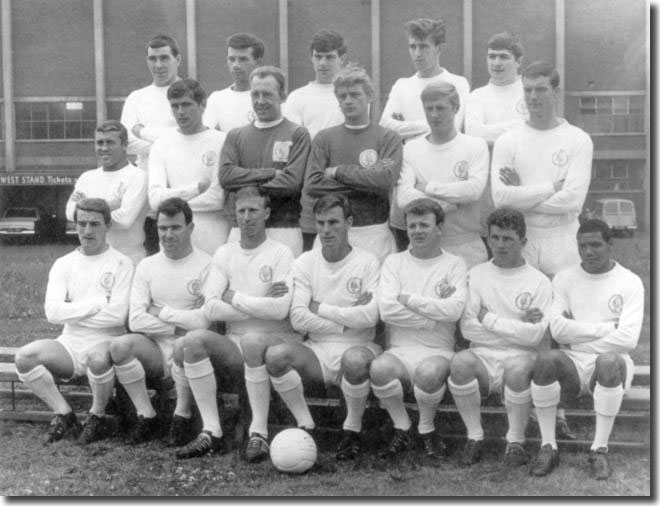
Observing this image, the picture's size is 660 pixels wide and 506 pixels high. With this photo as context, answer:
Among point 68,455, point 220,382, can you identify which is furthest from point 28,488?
point 220,382

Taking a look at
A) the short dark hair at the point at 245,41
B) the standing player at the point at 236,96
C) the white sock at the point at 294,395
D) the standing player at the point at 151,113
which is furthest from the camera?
the standing player at the point at 151,113

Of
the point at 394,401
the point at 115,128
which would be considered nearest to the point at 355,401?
the point at 394,401

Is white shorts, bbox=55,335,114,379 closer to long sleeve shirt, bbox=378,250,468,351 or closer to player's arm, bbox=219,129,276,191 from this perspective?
player's arm, bbox=219,129,276,191

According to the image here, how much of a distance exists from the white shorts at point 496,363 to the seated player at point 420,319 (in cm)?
21

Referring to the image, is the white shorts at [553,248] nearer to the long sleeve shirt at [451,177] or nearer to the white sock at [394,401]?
the long sleeve shirt at [451,177]

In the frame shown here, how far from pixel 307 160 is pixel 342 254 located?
2.25 feet

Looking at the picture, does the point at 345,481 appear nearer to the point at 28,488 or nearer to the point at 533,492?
the point at 533,492

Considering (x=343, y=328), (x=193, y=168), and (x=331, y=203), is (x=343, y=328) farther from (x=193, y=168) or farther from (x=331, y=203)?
(x=193, y=168)

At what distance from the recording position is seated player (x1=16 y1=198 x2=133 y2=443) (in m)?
5.27

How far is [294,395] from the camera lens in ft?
16.1

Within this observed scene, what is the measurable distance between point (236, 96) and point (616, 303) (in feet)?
9.74

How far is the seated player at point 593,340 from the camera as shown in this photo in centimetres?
455

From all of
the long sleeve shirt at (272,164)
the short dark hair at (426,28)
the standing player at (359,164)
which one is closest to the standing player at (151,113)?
the long sleeve shirt at (272,164)

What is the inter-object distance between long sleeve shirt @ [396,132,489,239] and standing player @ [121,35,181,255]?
191cm
